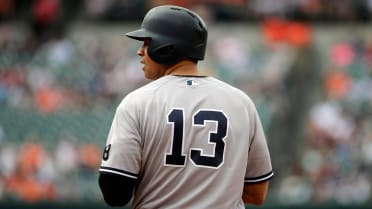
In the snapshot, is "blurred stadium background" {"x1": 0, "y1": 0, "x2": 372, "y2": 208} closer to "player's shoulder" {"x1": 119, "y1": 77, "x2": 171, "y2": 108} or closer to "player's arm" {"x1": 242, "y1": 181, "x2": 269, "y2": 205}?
"player's arm" {"x1": 242, "y1": 181, "x2": 269, "y2": 205}

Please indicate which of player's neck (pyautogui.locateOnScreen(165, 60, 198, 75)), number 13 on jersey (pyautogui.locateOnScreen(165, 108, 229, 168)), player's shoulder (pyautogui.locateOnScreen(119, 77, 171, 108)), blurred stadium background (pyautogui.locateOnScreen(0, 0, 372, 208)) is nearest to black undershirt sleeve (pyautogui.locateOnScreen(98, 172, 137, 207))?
number 13 on jersey (pyautogui.locateOnScreen(165, 108, 229, 168))

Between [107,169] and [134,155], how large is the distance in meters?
0.12

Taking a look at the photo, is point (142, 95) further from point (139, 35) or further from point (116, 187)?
point (116, 187)

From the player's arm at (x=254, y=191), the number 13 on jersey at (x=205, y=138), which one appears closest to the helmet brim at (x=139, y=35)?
the number 13 on jersey at (x=205, y=138)

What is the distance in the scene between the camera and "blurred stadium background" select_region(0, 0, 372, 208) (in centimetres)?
1191

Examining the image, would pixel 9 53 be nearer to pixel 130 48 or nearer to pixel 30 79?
pixel 30 79

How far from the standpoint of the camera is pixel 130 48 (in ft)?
47.2

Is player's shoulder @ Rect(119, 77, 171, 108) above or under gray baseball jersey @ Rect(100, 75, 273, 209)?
above

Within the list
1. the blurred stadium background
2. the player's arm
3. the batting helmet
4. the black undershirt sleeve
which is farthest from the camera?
the blurred stadium background

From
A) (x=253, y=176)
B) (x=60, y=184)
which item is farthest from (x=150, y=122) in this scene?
(x=60, y=184)

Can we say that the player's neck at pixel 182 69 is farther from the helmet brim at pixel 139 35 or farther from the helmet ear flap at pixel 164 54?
the helmet brim at pixel 139 35

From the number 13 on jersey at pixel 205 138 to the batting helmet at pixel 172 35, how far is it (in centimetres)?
25

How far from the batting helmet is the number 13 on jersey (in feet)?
0.82

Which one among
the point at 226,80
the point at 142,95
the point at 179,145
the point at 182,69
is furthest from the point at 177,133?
the point at 226,80
